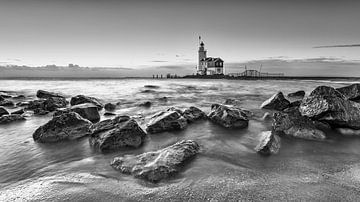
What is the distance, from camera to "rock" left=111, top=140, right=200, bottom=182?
3799 mm

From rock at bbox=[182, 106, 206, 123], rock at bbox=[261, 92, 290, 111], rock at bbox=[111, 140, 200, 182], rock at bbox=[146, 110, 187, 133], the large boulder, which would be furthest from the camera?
rock at bbox=[261, 92, 290, 111]

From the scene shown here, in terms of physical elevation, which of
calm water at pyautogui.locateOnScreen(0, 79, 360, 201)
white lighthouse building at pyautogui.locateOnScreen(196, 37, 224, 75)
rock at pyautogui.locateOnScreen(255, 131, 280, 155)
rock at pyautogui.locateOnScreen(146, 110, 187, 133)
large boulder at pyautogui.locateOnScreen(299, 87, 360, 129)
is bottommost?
calm water at pyautogui.locateOnScreen(0, 79, 360, 201)

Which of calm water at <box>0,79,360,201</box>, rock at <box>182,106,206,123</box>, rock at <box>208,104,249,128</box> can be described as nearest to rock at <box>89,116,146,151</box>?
calm water at <box>0,79,360,201</box>

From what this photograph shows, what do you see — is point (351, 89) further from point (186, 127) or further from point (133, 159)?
point (133, 159)

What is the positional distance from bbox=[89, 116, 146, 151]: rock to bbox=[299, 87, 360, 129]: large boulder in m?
6.00

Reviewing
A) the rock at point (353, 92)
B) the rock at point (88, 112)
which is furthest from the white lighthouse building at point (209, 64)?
the rock at point (88, 112)

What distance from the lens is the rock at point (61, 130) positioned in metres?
6.11

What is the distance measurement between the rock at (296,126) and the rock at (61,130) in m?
6.29

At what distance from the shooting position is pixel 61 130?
6250 mm

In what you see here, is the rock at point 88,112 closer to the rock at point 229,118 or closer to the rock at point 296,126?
the rock at point 229,118

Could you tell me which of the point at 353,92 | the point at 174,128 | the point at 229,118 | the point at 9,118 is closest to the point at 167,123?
the point at 174,128

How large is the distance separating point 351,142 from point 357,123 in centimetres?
112

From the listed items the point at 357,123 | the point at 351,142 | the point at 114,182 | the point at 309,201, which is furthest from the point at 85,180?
the point at 357,123

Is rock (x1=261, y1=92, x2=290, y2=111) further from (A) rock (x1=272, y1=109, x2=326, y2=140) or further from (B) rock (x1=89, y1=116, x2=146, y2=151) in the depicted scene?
(B) rock (x1=89, y1=116, x2=146, y2=151)
